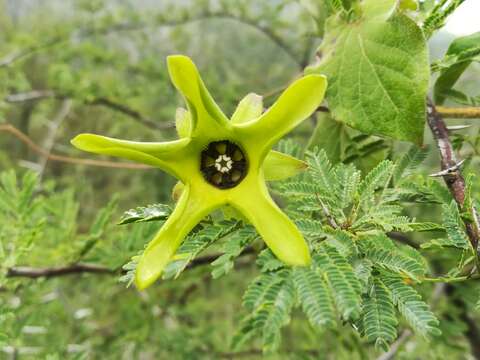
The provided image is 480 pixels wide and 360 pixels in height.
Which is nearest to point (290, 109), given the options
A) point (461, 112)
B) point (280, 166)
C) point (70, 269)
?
point (280, 166)

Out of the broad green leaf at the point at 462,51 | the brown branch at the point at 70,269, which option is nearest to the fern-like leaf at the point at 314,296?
the broad green leaf at the point at 462,51

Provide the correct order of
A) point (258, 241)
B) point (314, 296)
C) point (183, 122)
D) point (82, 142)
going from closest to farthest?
point (314, 296)
point (82, 142)
point (183, 122)
point (258, 241)

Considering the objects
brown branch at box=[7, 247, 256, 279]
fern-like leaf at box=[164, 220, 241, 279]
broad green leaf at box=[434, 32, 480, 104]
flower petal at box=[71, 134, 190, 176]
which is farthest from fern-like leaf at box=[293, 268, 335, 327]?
brown branch at box=[7, 247, 256, 279]

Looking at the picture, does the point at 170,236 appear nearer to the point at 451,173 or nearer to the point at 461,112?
the point at 451,173

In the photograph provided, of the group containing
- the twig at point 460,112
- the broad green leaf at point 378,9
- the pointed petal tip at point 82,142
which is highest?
the broad green leaf at point 378,9

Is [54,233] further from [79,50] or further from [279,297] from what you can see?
[79,50]

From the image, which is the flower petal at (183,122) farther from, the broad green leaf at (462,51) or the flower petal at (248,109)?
the broad green leaf at (462,51)

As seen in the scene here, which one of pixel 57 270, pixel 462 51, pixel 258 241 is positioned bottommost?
pixel 57 270
